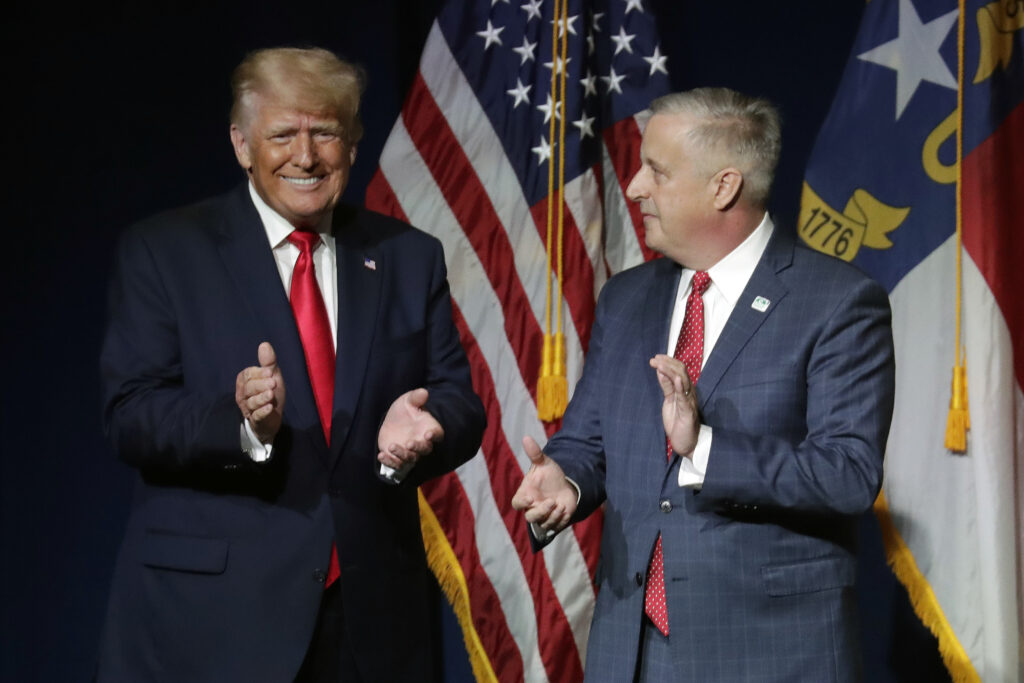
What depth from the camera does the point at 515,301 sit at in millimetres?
3328

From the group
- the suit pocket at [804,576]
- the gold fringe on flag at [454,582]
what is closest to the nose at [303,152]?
the suit pocket at [804,576]

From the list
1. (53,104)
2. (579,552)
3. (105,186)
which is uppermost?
(53,104)

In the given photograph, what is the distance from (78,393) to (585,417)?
192 cm

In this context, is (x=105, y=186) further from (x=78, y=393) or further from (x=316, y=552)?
(x=316, y=552)

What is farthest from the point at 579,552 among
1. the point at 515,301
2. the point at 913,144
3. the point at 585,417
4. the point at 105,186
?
the point at 105,186

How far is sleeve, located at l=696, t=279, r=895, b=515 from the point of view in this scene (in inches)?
75.4

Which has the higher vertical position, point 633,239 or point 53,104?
point 53,104

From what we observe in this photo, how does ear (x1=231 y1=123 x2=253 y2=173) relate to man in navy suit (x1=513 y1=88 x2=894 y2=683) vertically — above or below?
above

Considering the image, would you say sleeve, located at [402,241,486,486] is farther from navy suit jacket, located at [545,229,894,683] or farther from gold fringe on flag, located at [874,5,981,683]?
gold fringe on flag, located at [874,5,981,683]

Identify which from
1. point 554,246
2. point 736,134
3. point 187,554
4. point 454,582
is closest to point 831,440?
point 736,134

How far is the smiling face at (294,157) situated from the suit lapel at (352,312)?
0.09 m

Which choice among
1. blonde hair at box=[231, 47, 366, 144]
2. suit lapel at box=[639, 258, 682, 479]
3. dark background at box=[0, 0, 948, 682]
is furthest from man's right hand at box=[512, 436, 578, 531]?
dark background at box=[0, 0, 948, 682]

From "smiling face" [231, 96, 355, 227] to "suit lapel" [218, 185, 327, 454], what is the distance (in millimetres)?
82

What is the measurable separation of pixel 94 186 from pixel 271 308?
174cm
